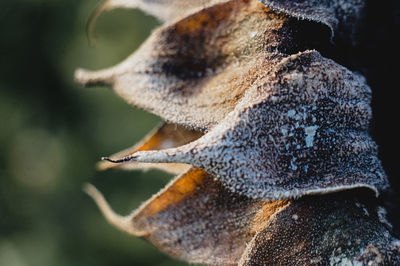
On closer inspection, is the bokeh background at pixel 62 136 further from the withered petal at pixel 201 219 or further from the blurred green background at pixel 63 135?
the withered petal at pixel 201 219

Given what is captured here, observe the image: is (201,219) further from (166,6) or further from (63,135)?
(63,135)

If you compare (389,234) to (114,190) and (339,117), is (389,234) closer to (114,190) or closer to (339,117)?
(339,117)

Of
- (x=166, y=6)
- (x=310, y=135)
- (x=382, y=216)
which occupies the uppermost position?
(x=166, y=6)

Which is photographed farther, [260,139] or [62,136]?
[62,136]

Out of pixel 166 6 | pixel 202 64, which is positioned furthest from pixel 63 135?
pixel 202 64

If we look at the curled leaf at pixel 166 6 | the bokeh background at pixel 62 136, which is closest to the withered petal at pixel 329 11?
the curled leaf at pixel 166 6

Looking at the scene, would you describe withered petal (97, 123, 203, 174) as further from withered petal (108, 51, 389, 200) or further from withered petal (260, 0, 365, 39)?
withered petal (260, 0, 365, 39)
